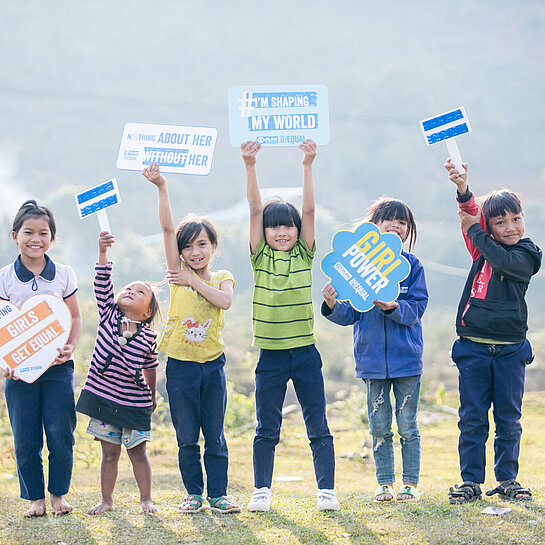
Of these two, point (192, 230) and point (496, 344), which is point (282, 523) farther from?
point (192, 230)

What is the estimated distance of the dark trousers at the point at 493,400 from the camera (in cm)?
299

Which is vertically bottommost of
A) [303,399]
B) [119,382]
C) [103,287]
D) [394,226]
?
[303,399]

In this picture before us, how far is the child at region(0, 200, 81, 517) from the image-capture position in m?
2.98

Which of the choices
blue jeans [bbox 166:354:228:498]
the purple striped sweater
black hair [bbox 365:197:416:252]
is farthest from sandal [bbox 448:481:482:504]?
the purple striped sweater

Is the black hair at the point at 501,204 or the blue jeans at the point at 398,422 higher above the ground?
the black hair at the point at 501,204

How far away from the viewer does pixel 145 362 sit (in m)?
2.97

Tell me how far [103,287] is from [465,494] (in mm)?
1813

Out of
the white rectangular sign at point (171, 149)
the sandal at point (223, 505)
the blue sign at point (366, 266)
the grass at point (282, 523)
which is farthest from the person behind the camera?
the white rectangular sign at point (171, 149)

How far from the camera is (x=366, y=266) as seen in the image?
119 inches

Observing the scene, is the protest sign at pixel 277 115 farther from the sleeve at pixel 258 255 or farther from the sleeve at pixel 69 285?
the sleeve at pixel 69 285

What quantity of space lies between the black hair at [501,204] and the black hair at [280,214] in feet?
2.79

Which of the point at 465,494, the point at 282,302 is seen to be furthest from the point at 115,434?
the point at 465,494

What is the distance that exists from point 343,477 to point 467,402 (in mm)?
1838

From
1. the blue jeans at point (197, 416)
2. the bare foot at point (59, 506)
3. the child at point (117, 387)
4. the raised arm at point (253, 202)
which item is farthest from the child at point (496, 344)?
the bare foot at point (59, 506)
